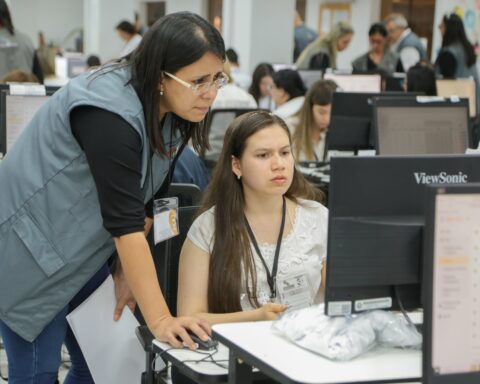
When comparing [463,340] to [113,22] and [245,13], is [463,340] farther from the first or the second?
[113,22]

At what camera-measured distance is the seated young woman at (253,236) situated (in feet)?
7.70

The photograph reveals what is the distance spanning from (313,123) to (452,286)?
3537 millimetres

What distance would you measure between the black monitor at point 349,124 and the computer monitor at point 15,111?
1545 millimetres

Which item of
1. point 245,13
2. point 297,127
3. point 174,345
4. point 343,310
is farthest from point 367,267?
point 245,13

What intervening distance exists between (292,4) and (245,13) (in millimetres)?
608

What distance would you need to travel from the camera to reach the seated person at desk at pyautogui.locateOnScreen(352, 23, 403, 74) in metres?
9.22

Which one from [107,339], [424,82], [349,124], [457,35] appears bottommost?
[107,339]

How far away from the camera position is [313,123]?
16.6ft

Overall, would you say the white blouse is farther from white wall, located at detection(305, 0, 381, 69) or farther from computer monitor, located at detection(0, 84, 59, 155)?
white wall, located at detection(305, 0, 381, 69)

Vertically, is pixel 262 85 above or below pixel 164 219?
below

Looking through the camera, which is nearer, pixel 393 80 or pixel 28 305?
pixel 28 305

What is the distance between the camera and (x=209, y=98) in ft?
6.79

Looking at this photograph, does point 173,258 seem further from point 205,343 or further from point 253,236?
point 205,343

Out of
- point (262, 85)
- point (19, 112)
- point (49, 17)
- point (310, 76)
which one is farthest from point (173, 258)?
point (49, 17)
